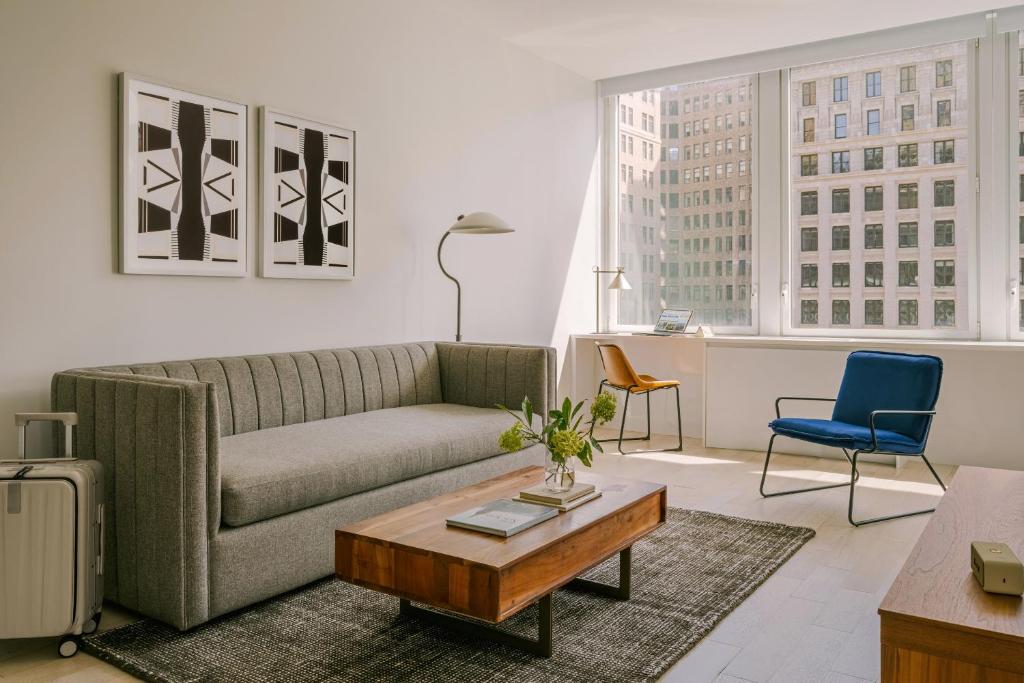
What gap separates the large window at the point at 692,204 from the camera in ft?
19.6

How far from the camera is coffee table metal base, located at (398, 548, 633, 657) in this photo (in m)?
2.32

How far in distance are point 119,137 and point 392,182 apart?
65.4 inches

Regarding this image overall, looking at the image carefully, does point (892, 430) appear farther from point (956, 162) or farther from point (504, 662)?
point (504, 662)

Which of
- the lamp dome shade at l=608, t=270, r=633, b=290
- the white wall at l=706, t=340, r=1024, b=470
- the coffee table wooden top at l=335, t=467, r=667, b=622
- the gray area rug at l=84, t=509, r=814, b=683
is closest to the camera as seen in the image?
the coffee table wooden top at l=335, t=467, r=667, b=622

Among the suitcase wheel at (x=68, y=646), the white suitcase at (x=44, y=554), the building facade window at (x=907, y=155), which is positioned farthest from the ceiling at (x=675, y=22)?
the suitcase wheel at (x=68, y=646)

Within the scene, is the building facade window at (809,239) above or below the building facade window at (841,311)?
above

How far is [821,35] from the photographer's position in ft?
17.7

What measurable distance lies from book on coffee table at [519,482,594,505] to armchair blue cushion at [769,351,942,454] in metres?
1.70

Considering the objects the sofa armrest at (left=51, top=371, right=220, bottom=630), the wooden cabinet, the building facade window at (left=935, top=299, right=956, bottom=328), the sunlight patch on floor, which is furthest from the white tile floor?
the building facade window at (left=935, top=299, right=956, bottom=328)

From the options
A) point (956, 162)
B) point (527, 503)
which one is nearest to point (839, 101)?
point (956, 162)

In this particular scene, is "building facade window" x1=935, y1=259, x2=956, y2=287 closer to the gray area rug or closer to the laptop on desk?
the laptop on desk

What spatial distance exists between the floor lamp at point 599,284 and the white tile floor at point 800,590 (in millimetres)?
1662

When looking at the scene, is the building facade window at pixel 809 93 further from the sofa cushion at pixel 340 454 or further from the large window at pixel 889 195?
the sofa cushion at pixel 340 454

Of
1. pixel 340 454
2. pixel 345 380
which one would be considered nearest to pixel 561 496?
pixel 340 454
